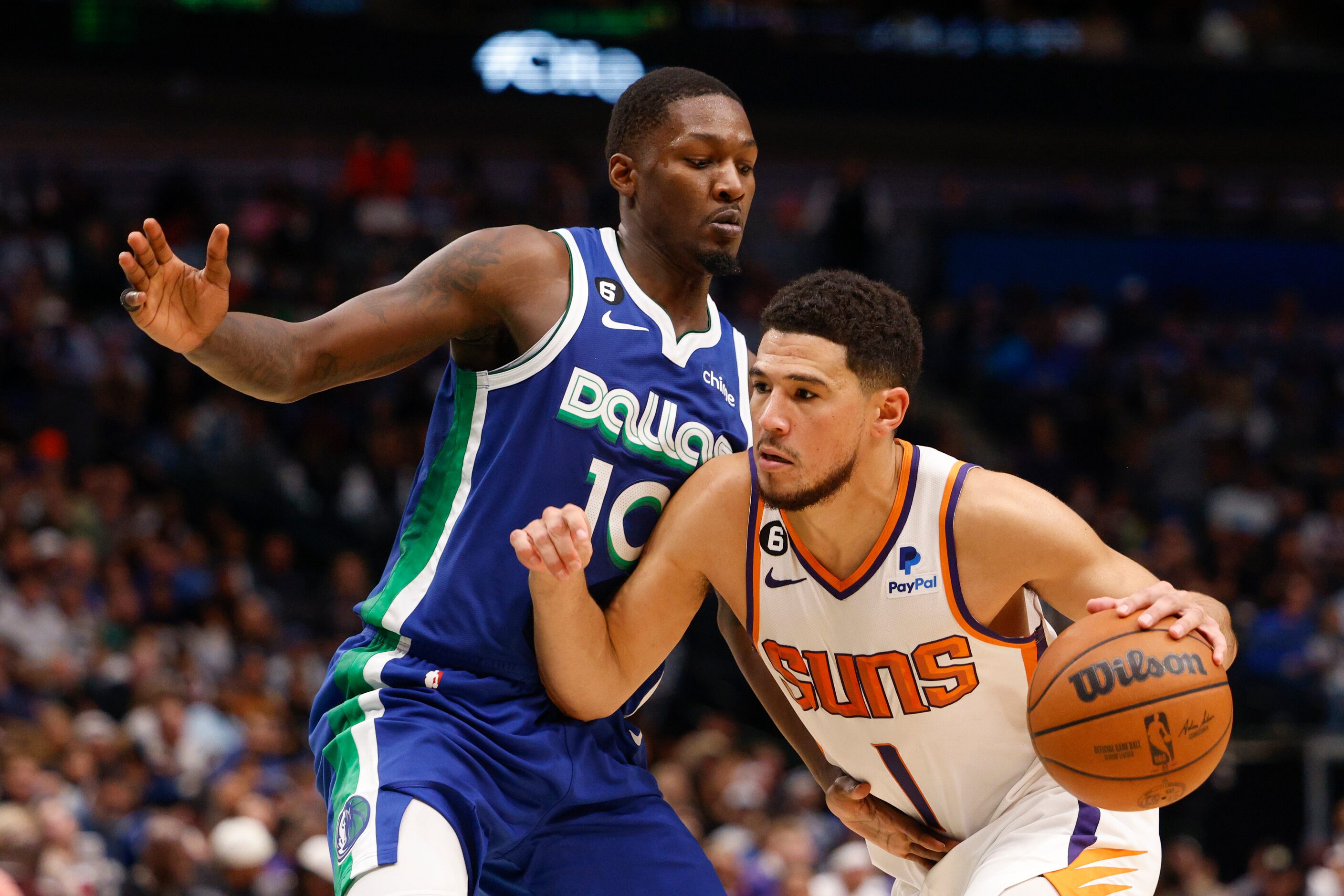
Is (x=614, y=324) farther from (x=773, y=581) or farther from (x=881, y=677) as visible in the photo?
(x=881, y=677)

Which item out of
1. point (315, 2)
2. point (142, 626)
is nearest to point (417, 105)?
point (315, 2)

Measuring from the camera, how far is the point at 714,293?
1580 centimetres

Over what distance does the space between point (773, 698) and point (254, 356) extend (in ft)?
6.02

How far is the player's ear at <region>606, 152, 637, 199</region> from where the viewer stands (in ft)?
13.3

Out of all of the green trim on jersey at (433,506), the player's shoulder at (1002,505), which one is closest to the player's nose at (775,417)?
the player's shoulder at (1002,505)

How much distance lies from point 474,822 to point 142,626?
7.26 meters

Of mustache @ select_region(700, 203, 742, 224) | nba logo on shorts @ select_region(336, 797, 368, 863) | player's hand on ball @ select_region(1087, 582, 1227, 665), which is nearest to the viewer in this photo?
nba logo on shorts @ select_region(336, 797, 368, 863)

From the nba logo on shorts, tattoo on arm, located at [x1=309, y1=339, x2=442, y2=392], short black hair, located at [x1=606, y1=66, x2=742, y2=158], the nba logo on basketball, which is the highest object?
short black hair, located at [x1=606, y1=66, x2=742, y2=158]

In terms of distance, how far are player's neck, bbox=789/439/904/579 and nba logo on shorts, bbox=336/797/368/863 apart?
124 centimetres

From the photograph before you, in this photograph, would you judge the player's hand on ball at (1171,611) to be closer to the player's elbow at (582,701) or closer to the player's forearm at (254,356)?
the player's elbow at (582,701)

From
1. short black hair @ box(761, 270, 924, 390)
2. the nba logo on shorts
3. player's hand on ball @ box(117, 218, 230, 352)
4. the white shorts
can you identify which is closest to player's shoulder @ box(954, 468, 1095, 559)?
short black hair @ box(761, 270, 924, 390)

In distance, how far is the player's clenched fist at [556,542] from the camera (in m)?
3.39

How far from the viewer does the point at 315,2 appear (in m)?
15.8

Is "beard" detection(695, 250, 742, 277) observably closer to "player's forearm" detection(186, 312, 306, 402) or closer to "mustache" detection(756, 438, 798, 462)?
"mustache" detection(756, 438, 798, 462)
